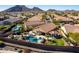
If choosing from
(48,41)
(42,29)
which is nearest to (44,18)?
(42,29)

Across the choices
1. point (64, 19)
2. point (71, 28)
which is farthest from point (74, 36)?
point (64, 19)

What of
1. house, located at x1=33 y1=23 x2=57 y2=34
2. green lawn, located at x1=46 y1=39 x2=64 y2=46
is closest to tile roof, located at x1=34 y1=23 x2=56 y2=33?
house, located at x1=33 y1=23 x2=57 y2=34

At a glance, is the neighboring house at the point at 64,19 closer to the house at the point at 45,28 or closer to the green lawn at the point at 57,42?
the house at the point at 45,28

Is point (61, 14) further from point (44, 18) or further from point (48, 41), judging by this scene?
point (48, 41)

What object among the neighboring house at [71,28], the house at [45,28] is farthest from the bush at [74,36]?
the house at [45,28]

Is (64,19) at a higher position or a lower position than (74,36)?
higher

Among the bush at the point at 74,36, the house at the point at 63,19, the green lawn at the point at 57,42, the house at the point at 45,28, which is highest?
the house at the point at 63,19

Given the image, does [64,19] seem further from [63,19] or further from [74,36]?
[74,36]

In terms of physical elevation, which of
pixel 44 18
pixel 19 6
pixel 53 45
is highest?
pixel 19 6
